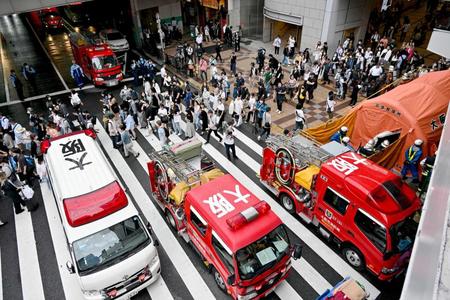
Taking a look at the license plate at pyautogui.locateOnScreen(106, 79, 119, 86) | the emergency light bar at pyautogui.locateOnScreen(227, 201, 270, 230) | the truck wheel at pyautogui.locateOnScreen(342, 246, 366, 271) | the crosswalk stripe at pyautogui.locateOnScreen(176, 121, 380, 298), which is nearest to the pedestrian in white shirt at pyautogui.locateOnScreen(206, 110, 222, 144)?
the crosswalk stripe at pyautogui.locateOnScreen(176, 121, 380, 298)

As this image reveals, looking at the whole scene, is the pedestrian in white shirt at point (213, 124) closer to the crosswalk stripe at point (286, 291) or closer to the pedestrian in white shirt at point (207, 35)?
the crosswalk stripe at point (286, 291)

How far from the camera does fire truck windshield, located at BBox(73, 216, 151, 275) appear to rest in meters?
7.82

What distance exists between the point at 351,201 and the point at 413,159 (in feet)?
15.0

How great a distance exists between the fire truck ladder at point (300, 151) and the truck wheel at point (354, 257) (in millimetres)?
2685

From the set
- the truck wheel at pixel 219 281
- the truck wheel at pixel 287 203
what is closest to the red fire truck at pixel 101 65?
the truck wheel at pixel 287 203

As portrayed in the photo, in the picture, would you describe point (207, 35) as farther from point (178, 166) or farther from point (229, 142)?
point (178, 166)

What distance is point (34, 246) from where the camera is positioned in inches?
405

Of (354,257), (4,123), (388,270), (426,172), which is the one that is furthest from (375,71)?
(4,123)

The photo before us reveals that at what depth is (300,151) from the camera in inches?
415

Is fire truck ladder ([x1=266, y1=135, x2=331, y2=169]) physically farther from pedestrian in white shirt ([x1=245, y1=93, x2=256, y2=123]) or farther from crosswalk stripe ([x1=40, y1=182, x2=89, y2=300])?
crosswalk stripe ([x1=40, y1=182, x2=89, y2=300])

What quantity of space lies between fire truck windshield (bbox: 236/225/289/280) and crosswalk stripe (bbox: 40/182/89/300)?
479cm

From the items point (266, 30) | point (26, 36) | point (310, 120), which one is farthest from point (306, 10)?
point (26, 36)

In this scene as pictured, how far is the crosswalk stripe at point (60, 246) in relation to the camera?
29.0 ft

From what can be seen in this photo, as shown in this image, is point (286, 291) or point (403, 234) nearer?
point (403, 234)
